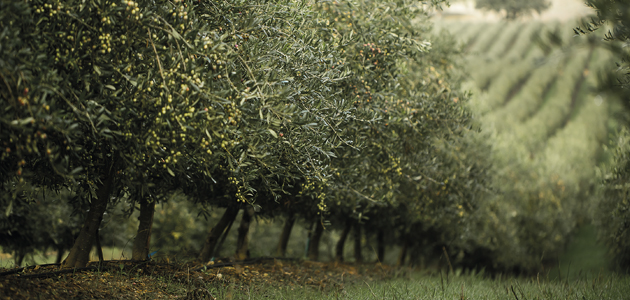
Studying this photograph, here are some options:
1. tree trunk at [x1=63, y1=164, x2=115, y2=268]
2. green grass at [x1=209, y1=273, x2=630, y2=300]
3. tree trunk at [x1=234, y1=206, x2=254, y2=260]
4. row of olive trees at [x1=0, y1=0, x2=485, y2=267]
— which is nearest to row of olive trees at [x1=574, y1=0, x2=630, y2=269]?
green grass at [x1=209, y1=273, x2=630, y2=300]

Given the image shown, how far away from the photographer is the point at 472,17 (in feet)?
440

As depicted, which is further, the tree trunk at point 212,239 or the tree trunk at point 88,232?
the tree trunk at point 212,239

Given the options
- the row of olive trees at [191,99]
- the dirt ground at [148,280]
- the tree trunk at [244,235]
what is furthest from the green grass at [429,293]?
the tree trunk at [244,235]

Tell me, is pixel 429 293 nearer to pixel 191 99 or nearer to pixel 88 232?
pixel 191 99

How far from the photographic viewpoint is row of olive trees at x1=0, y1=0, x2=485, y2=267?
5262 mm

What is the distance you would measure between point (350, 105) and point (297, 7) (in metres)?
2.13

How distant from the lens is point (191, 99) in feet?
19.0

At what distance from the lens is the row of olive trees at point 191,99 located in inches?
207

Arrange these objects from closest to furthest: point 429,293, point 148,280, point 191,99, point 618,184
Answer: point 191,99
point 148,280
point 429,293
point 618,184

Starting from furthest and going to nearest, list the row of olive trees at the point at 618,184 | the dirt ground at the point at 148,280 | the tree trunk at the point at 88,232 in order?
1. the tree trunk at the point at 88,232
2. the dirt ground at the point at 148,280
3. the row of olive trees at the point at 618,184

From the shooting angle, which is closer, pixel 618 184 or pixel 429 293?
pixel 429 293

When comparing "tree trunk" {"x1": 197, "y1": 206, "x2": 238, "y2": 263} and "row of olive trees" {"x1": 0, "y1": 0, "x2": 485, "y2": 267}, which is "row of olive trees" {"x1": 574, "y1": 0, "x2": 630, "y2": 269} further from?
"tree trunk" {"x1": 197, "y1": 206, "x2": 238, "y2": 263}

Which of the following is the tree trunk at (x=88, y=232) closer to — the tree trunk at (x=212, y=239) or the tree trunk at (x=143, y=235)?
the tree trunk at (x=143, y=235)

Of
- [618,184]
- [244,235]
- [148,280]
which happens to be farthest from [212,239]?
[618,184]
